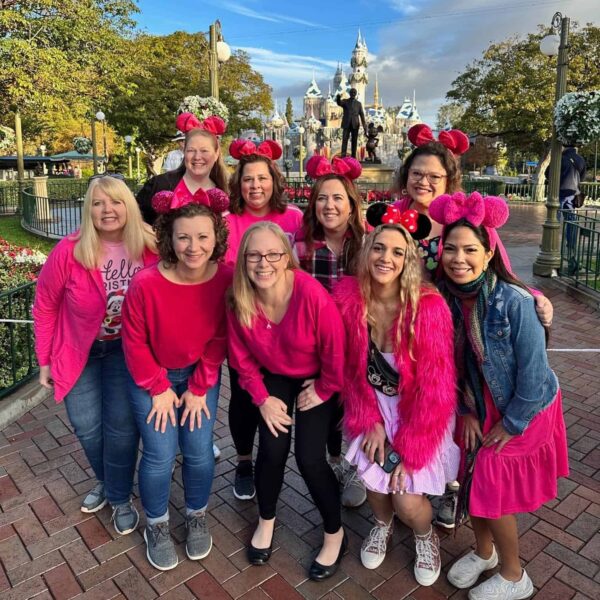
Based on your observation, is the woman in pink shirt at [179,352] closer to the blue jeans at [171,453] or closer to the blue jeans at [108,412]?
the blue jeans at [171,453]

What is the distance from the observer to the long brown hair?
2887mm

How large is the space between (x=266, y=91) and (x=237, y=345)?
38012mm

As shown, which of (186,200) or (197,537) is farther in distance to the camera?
(197,537)

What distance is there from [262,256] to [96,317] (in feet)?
3.22

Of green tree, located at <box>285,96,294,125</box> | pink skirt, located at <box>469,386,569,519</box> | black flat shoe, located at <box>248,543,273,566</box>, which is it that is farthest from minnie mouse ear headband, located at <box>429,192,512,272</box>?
green tree, located at <box>285,96,294,125</box>

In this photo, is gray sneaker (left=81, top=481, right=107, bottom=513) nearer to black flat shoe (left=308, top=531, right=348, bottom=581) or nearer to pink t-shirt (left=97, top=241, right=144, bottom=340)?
pink t-shirt (left=97, top=241, right=144, bottom=340)

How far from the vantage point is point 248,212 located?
3.28 meters

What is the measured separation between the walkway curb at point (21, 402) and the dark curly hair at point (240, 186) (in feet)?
8.48

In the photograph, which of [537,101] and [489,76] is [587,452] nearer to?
[537,101]

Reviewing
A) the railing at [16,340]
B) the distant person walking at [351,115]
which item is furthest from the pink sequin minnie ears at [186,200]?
the distant person walking at [351,115]

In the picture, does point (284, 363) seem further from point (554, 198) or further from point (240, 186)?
point (554, 198)

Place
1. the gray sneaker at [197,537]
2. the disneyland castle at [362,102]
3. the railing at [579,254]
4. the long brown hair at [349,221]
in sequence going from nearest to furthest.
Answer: the gray sneaker at [197,537]
the long brown hair at [349,221]
the railing at [579,254]
the disneyland castle at [362,102]

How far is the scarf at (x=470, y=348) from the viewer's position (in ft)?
7.58

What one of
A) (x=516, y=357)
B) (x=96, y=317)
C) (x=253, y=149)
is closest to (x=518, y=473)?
(x=516, y=357)
